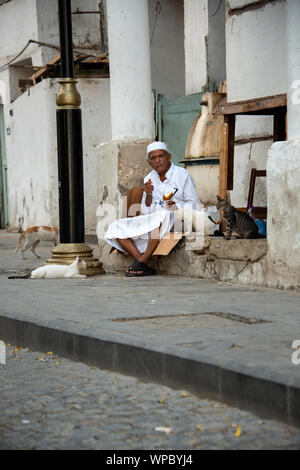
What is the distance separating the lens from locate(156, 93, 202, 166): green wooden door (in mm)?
12273

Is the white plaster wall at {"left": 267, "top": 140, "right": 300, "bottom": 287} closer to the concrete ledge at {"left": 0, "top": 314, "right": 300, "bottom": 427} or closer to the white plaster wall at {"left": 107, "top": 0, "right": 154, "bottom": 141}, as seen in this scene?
the concrete ledge at {"left": 0, "top": 314, "right": 300, "bottom": 427}

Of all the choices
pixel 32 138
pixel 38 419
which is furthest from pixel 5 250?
pixel 38 419

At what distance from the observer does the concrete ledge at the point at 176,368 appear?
11.8 feet

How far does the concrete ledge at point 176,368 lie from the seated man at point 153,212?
9.16 ft

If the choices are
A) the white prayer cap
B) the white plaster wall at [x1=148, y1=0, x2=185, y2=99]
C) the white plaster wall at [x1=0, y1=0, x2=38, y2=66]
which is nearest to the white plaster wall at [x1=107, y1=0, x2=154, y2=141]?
the white prayer cap

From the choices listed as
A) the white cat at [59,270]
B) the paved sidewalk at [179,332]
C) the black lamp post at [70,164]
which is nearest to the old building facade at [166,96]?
the black lamp post at [70,164]

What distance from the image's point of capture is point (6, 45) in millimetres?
17672

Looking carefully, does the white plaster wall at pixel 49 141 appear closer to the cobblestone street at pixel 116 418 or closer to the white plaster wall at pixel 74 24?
the white plaster wall at pixel 74 24

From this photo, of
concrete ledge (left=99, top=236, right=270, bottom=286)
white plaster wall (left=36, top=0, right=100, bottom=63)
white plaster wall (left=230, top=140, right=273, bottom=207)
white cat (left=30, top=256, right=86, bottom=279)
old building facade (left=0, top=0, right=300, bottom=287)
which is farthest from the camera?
white plaster wall (left=36, top=0, right=100, bottom=63)

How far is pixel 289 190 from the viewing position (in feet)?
22.0

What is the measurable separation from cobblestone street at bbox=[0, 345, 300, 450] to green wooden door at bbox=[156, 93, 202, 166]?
8111 millimetres

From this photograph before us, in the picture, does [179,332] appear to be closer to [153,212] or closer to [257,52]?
[153,212]

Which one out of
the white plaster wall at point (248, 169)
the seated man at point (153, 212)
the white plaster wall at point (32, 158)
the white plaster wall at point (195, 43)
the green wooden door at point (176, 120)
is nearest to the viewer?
the seated man at point (153, 212)

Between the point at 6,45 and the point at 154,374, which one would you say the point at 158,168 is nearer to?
the point at 154,374
